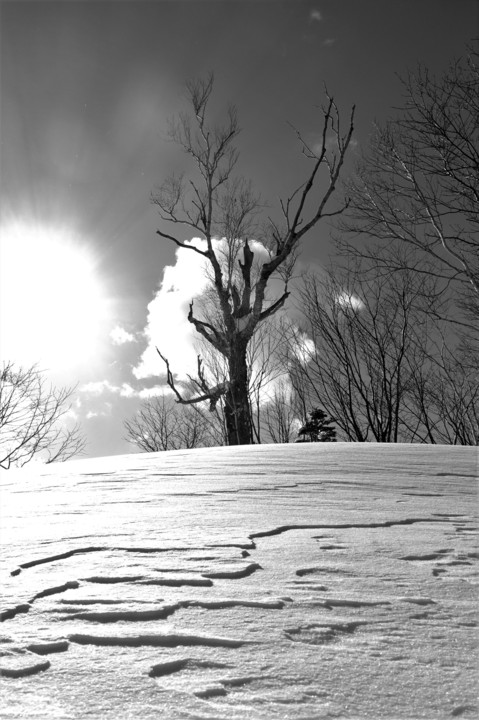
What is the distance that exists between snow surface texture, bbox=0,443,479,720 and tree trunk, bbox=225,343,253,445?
603 centimetres

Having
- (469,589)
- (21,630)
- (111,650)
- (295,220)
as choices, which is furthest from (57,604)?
(295,220)

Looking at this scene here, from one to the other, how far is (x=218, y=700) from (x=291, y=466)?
1.68 meters

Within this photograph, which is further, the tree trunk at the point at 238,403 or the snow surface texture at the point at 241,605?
the tree trunk at the point at 238,403

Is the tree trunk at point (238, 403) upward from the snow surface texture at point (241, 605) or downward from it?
upward

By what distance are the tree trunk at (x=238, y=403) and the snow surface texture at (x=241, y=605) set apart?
603cm

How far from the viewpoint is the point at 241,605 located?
0.83m

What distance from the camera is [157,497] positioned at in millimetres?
1668

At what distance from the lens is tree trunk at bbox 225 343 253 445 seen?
306 inches

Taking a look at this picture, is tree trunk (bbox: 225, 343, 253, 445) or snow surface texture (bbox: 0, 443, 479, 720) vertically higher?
tree trunk (bbox: 225, 343, 253, 445)

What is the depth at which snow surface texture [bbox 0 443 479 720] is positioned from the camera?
23.4 inches

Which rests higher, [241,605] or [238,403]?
[238,403]

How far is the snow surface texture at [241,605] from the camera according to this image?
1.95 ft

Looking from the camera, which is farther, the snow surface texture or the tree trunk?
the tree trunk

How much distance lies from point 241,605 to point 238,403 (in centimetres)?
698
